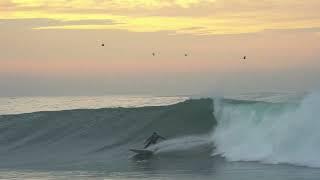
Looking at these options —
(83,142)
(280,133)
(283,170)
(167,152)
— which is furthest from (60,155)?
(283,170)

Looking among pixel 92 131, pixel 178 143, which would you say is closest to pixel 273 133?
pixel 178 143

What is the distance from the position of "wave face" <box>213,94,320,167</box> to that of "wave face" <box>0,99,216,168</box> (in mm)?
1484

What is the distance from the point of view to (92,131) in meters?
25.4

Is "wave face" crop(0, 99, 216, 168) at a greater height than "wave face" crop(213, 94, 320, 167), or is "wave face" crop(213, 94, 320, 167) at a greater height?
"wave face" crop(0, 99, 216, 168)

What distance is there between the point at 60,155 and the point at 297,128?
27.5ft

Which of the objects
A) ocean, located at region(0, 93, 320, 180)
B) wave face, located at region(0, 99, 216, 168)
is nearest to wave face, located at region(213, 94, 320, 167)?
ocean, located at region(0, 93, 320, 180)

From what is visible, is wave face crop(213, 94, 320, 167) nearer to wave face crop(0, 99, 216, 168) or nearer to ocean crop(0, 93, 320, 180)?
ocean crop(0, 93, 320, 180)

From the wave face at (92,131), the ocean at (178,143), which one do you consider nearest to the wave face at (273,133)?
the ocean at (178,143)

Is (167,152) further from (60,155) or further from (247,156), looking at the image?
(60,155)

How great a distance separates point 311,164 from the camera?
555 inches

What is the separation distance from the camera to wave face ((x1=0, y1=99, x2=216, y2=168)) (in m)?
19.7

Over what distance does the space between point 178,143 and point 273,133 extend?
10.9 feet

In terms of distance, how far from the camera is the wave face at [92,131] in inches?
777

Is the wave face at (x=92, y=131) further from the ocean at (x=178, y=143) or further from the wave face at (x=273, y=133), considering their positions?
the wave face at (x=273, y=133)
